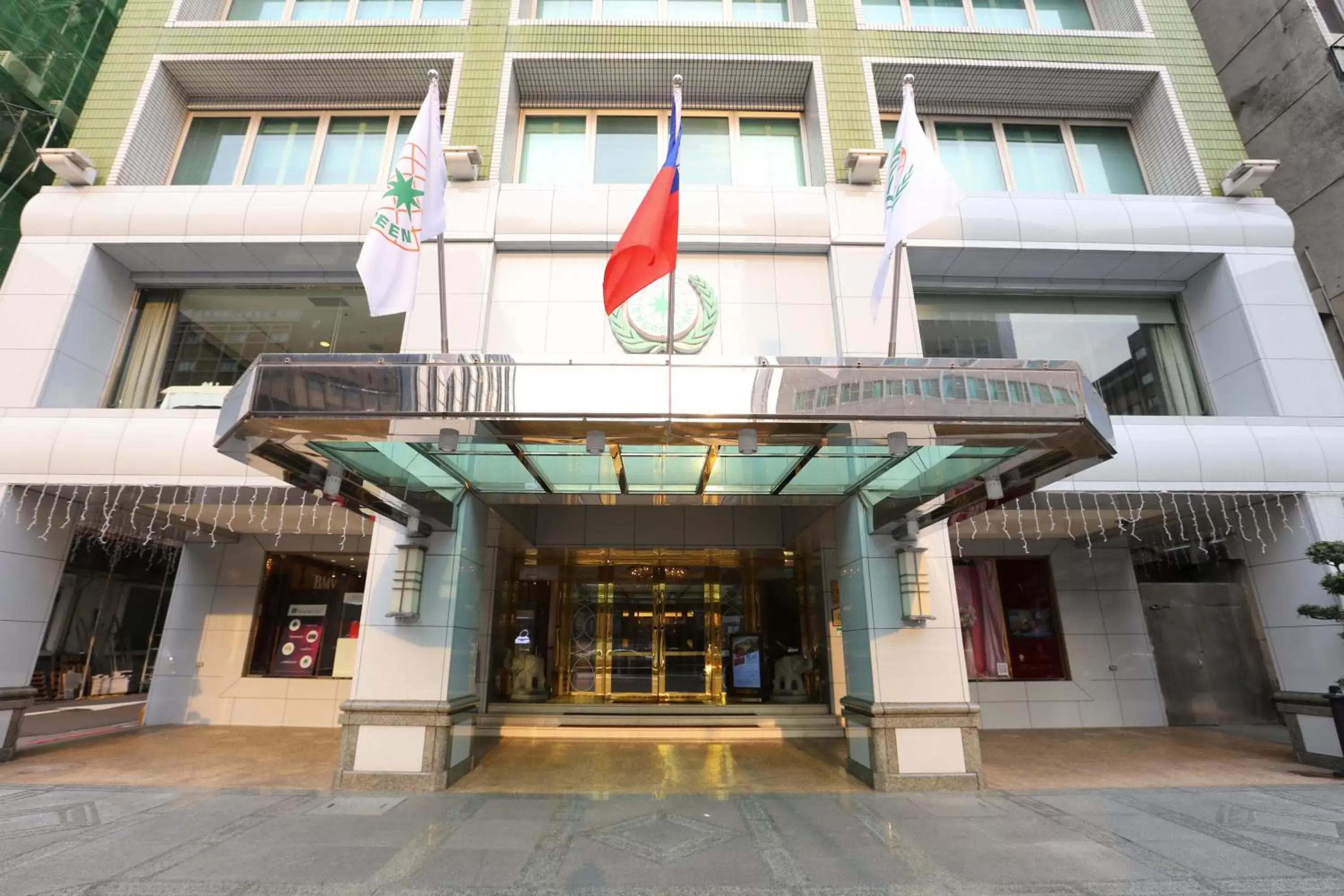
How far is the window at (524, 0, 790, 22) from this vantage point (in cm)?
1181

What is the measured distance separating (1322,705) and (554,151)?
14392 millimetres

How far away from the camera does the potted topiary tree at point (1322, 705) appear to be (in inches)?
307

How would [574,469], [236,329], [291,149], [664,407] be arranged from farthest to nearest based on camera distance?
[291,149], [236,329], [574,469], [664,407]

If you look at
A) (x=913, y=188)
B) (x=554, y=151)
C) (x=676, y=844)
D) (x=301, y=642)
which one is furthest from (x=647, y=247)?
(x=301, y=642)

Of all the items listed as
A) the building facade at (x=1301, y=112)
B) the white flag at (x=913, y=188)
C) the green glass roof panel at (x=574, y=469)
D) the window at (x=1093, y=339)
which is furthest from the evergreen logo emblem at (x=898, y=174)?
the building facade at (x=1301, y=112)

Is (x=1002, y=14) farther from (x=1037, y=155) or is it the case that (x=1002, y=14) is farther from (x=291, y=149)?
(x=291, y=149)

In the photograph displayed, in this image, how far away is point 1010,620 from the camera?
1265 centimetres

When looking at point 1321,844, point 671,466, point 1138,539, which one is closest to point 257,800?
point 671,466

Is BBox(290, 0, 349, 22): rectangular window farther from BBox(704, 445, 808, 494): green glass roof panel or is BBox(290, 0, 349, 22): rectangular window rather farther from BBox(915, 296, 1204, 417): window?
BBox(915, 296, 1204, 417): window

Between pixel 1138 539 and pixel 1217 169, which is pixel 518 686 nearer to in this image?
pixel 1138 539

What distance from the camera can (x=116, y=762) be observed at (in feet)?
28.0

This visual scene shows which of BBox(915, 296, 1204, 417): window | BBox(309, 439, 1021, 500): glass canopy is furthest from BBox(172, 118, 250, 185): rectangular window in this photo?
BBox(915, 296, 1204, 417): window

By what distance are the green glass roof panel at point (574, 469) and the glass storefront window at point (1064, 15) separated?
1290cm

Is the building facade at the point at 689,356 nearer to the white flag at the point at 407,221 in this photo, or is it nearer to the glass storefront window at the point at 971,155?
the glass storefront window at the point at 971,155
